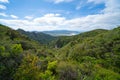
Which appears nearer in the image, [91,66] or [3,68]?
[3,68]

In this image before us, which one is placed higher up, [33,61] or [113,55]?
[33,61]

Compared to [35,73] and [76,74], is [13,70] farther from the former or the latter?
[76,74]

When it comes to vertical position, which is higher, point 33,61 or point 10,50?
point 10,50

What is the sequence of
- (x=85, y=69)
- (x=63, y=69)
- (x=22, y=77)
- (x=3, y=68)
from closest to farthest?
(x=3, y=68)
(x=22, y=77)
(x=63, y=69)
(x=85, y=69)

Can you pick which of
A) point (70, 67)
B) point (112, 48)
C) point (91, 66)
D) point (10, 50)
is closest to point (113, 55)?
point (112, 48)

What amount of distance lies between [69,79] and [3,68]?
1191cm

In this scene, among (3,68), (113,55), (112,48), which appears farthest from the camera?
(112,48)

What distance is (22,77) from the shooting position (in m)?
27.2

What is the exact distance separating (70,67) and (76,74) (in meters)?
2.06

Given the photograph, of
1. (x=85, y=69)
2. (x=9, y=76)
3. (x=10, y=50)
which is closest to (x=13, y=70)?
(x=9, y=76)

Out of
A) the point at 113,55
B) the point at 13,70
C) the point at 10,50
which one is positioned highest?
the point at 10,50

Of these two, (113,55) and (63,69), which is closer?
(63,69)

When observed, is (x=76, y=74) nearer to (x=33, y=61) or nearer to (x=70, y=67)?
(x=70, y=67)

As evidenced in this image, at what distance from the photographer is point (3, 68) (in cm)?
2475
